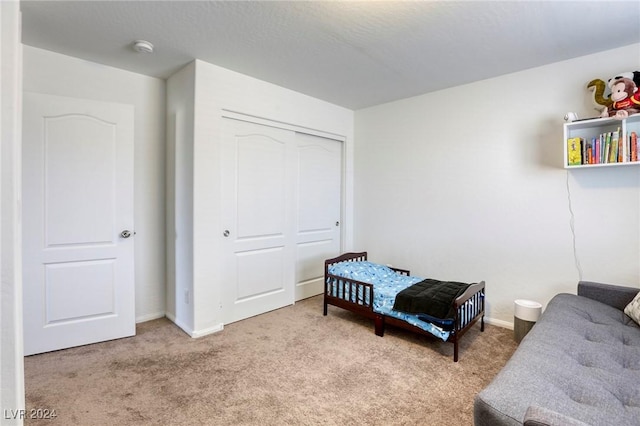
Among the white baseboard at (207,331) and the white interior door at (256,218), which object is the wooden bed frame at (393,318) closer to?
the white interior door at (256,218)

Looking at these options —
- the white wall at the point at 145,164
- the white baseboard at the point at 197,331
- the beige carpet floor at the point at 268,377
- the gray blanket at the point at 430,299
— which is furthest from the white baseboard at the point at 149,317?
the gray blanket at the point at 430,299

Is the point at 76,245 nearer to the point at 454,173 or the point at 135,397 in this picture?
the point at 135,397

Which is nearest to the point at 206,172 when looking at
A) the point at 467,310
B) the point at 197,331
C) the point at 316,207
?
the point at 197,331

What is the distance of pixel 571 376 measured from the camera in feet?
4.28

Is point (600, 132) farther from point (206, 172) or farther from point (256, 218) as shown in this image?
point (206, 172)

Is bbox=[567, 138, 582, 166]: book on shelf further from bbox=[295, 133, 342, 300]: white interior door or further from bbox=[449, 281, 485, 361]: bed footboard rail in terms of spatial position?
bbox=[295, 133, 342, 300]: white interior door

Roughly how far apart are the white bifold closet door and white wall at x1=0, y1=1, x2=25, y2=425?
7.48ft

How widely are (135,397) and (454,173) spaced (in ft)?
10.7

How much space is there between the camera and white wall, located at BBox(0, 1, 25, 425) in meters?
0.63

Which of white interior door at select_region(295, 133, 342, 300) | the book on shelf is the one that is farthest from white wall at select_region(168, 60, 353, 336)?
the book on shelf

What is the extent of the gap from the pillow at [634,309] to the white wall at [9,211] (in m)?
2.82

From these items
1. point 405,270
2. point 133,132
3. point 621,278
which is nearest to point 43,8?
point 133,132

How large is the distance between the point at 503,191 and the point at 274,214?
2.29 metres

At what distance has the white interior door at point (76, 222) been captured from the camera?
235 cm
